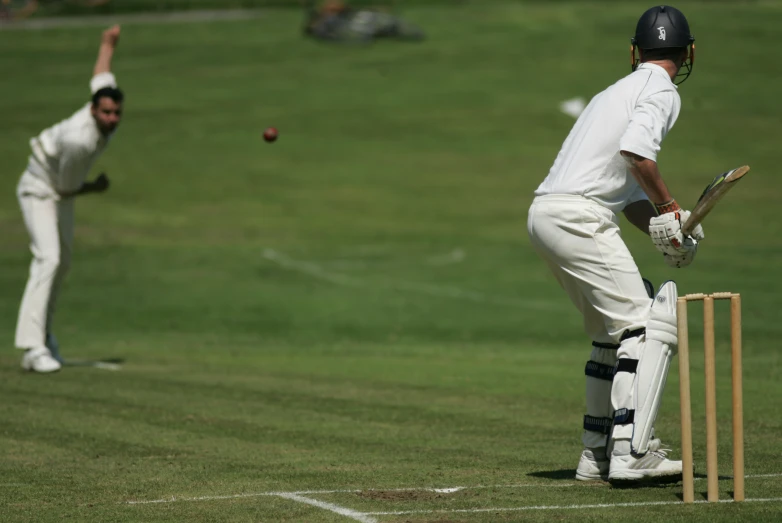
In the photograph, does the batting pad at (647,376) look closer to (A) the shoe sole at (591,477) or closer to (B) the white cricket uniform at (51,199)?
(A) the shoe sole at (591,477)

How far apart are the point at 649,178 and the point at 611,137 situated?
0.40m

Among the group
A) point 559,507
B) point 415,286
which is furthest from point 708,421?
point 415,286

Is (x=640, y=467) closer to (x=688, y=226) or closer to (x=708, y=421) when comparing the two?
(x=708, y=421)

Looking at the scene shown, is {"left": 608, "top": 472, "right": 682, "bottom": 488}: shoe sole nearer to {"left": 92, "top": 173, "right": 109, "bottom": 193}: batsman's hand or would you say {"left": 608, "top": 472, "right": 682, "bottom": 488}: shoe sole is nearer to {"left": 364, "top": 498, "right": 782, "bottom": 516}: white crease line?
{"left": 364, "top": 498, "right": 782, "bottom": 516}: white crease line

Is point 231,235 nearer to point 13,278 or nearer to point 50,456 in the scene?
point 13,278

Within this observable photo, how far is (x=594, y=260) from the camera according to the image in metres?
6.57

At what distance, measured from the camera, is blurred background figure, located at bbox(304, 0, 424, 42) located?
4947 cm

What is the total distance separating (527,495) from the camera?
623 cm

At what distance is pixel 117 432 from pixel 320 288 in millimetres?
11474

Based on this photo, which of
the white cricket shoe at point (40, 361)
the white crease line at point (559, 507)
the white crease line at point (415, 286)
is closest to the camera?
the white crease line at point (559, 507)

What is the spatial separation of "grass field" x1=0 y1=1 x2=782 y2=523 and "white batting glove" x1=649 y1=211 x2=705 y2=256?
49.0 inches

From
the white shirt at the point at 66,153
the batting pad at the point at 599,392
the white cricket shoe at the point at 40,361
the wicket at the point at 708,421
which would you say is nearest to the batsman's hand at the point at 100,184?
the white shirt at the point at 66,153

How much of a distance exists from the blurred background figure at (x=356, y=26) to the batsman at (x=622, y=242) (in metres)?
43.2

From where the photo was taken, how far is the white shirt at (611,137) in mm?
6594
